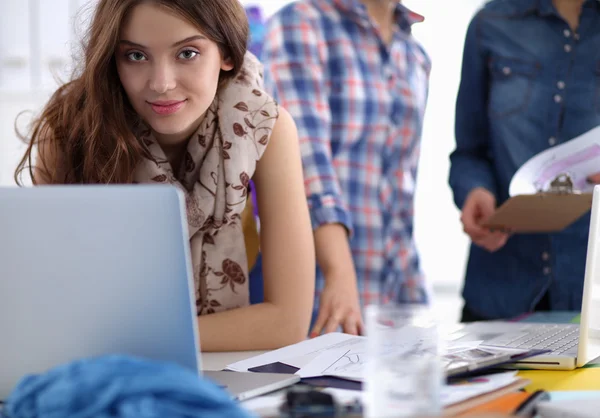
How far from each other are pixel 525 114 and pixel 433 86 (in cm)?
280

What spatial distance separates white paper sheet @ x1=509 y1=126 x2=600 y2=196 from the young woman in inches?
16.8

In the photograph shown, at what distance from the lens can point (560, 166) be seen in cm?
145

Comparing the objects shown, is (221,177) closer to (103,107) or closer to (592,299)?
(103,107)

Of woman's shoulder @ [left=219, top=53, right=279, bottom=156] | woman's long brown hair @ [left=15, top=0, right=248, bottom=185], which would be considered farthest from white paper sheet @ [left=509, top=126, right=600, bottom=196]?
woman's long brown hair @ [left=15, top=0, right=248, bottom=185]

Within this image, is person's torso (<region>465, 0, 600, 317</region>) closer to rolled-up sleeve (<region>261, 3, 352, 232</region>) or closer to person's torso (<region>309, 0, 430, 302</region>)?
person's torso (<region>309, 0, 430, 302</region>)

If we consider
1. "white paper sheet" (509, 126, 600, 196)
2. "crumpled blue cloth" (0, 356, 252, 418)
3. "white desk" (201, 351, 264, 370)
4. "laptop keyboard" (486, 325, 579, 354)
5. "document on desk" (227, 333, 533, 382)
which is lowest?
"laptop keyboard" (486, 325, 579, 354)

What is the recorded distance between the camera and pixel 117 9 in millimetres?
1341

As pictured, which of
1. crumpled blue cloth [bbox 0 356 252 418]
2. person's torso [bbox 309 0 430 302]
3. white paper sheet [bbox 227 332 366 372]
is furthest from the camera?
person's torso [bbox 309 0 430 302]

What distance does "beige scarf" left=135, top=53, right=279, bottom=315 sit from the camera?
151 centimetres

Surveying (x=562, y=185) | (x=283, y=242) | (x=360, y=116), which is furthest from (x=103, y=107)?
(x=562, y=185)

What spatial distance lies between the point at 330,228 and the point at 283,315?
0.40 m

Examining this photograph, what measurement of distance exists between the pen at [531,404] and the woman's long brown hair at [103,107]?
86 centimetres

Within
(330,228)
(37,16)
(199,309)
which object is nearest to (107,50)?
(199,309)

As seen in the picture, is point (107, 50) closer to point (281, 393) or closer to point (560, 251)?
point (281, 393)
